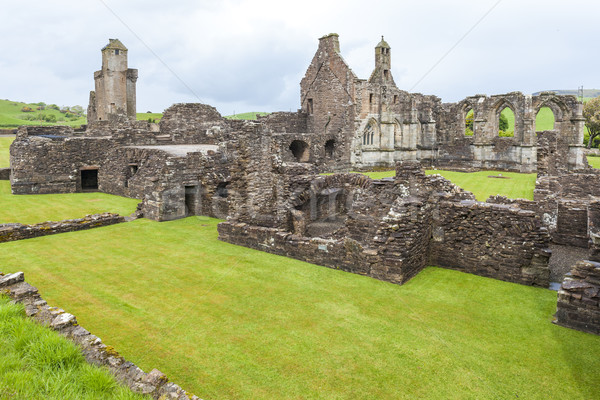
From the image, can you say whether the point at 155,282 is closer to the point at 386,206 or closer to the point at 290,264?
the point at 290,264

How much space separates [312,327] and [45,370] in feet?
13.6

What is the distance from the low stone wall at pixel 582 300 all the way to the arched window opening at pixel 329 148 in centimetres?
2984

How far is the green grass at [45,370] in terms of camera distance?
4.31 meters

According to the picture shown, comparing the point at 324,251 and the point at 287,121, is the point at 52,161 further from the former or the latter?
the point at 287,121

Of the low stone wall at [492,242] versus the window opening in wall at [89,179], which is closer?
the low stone wall at [492,242]

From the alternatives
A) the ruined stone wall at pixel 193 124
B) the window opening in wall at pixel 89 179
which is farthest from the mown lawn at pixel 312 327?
the ruined stone wall at pixel 193 124

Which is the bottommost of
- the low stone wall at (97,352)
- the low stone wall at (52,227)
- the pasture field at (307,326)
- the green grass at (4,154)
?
the pasture field at (307,326)

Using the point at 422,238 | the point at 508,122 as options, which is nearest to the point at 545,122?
the point at 508,122

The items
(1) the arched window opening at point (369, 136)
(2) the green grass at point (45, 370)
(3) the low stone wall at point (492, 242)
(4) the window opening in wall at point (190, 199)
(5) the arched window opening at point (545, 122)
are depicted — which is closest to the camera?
(2) the green grass at point (45, 370)

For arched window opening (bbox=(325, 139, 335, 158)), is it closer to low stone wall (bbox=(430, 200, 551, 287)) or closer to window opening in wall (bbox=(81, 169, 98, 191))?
window opening in wall (bbox=(81, 169, 98, 191))

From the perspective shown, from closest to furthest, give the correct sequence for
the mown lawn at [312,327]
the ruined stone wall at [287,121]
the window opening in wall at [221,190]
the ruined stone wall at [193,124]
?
the mown lawn at [312,327], the window opening in wall at [221,190], the ruined stone wall at [193,124], the ruined stone wall at [287,121]

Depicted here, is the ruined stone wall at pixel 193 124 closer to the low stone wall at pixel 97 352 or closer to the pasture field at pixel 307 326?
the pasture field at pixel 307 326

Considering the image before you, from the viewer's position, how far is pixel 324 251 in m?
10.8

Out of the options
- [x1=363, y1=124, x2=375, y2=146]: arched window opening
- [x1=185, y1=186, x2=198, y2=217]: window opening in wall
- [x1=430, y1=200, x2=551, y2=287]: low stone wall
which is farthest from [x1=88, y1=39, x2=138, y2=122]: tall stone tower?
[x1=430, y1=200, x2=551, y2=287]: low stone wall
